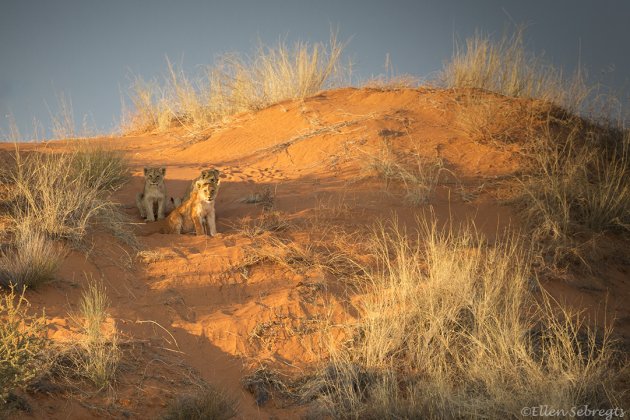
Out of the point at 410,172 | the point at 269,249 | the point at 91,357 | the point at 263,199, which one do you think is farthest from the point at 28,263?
the point at 410,172

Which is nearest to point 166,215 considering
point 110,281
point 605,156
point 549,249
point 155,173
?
point 155,173

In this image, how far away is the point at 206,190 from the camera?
929 centimetres

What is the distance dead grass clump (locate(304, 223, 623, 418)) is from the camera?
4953 millimetres

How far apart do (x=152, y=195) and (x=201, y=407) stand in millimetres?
5889

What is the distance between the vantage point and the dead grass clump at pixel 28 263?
6.55m

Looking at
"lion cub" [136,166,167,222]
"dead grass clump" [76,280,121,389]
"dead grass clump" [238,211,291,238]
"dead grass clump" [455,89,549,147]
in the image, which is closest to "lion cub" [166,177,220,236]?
"dead grass clump" [238,211,291,238]

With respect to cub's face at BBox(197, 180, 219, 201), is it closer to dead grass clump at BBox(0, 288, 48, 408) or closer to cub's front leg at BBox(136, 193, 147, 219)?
cub's front leg at BBox(136, 193, 147, 219)

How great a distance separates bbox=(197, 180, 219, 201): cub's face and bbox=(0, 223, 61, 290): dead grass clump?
2.57 meters

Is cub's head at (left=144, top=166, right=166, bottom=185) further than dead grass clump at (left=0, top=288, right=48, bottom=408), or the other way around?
cub's head at (left=144, top=166, right=166, bottom=185)

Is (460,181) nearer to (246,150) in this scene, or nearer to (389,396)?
(246,150)

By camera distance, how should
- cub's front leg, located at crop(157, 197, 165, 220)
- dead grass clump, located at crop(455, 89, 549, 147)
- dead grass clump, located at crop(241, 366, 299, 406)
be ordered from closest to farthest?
1. dead grass clump, located at crop(241, 366, 299, 406)
2. cub's front leg, located at crop(157, 197, 165, 220)
3. dead grass clump, located at crop(455, 89, 549, 147)

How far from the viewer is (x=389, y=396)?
5.25 meters

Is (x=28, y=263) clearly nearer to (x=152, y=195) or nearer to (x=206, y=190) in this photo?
(x=206, y=190)

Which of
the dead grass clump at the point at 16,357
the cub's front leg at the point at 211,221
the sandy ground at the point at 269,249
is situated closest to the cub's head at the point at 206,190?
the cub's front leg at the point at 211,221
